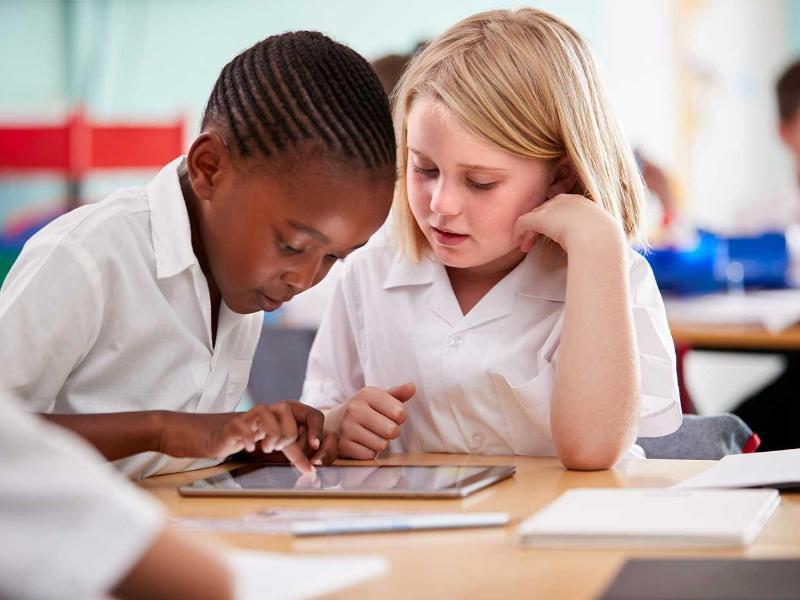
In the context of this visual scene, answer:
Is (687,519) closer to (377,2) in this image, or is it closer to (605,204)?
(605,204)

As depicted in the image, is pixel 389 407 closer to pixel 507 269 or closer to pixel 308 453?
pixel 308 453

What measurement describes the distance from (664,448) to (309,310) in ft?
4.23

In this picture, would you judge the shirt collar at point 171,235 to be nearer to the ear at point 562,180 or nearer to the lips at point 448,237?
the lips at point 448,237

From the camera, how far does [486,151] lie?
1437 millimetres

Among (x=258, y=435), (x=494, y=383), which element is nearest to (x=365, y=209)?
(x=258, y=435)

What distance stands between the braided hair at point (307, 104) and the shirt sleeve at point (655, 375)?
44 centimetres

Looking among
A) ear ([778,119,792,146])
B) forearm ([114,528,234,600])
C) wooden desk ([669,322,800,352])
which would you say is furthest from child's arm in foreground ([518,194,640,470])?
ear ([778,119,792,146])

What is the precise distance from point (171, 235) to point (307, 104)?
21 centimetres

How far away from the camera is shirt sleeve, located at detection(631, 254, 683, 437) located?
1429 mm

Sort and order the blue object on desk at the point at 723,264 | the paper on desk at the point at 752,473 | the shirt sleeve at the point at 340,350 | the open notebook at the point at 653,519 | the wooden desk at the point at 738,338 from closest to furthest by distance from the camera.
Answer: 1. the open notebook at the point at 653,519
2. the paper on desk at the point at 752,473
3. the shirt sleeve at the point at 340,350
4. the wooden desk at the point at 738,338
5. the blue object on desk at the point at 723,264

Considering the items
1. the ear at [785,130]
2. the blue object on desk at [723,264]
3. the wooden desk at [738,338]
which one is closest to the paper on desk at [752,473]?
the wooden desk at [738,338]

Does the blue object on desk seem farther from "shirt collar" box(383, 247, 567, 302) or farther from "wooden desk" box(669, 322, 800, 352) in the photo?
"shirt collar" box(383, 247, 567, 302)

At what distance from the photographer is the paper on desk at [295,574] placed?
65cm

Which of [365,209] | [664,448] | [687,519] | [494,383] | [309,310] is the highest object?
[365,209]
